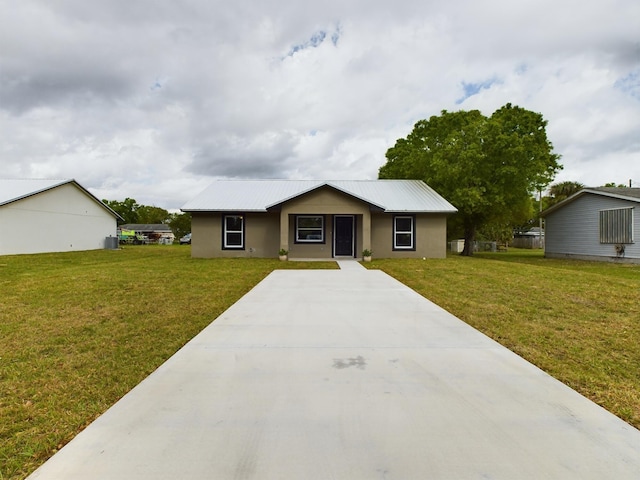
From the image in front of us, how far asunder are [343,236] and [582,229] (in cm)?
1435

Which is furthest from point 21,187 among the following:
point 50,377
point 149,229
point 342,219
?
point 149,229

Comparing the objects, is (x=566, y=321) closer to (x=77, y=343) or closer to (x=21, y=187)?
(x=77, y=343)

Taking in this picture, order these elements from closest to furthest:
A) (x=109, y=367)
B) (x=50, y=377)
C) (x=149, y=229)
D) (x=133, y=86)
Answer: (x=50, y=377) → (x=109, y=367) → (x=133, y=86) → (x=149, y=229)

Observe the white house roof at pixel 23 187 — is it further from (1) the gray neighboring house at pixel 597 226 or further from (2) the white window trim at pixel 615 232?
(2) the white window trim at pixel 615 232

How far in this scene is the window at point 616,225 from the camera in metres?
16.8

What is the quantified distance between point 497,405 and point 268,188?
60.6 ft

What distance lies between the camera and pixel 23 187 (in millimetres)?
22828

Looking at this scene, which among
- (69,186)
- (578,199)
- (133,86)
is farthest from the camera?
(69,186)

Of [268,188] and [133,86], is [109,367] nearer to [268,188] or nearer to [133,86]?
[133,86]

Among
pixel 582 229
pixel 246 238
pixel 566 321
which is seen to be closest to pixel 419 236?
pixel 246 238

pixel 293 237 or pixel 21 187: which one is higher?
pixel 21 187

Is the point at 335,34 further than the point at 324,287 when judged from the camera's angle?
Yes

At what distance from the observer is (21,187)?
2286cm

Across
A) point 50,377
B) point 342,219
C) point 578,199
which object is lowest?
point 50,377
